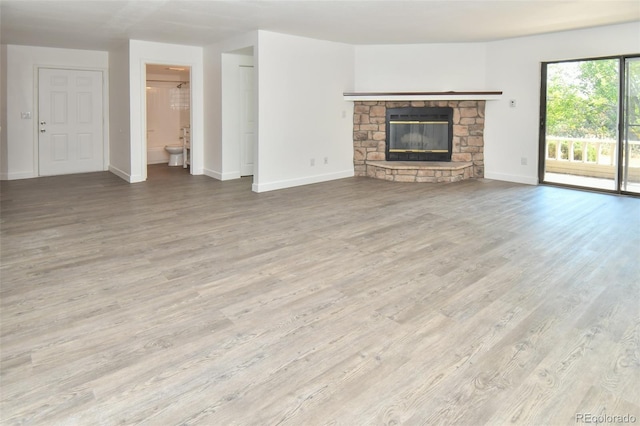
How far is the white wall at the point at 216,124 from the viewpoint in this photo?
24.7 feet

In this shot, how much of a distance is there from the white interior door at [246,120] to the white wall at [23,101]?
10.1 ft

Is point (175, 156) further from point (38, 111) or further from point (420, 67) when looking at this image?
point (420, 67)

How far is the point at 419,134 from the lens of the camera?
26.9 ft

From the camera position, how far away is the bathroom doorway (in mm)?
9812

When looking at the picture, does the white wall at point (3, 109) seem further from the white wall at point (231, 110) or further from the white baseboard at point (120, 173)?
the white wall at point (231, 110)

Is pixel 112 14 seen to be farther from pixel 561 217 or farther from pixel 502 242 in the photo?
pixel 561 217

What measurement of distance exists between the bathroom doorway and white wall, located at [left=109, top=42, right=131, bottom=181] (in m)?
1.23

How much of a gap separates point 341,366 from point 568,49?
6.48 m

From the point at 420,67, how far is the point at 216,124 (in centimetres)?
360

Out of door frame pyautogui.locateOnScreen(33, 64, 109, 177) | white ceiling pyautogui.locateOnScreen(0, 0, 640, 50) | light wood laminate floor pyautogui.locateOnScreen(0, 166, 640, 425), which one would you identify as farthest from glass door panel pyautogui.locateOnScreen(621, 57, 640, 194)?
door frame pyautogui.locateOnScreen(33, 64, 109, 177)

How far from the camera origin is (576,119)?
6.82 m


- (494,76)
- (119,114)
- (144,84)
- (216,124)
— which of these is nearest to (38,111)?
(119,114)

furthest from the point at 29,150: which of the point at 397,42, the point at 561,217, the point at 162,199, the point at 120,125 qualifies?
the point at 561,217

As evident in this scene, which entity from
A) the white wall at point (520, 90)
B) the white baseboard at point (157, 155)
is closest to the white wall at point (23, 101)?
the white baseboard at point (157, 155)
